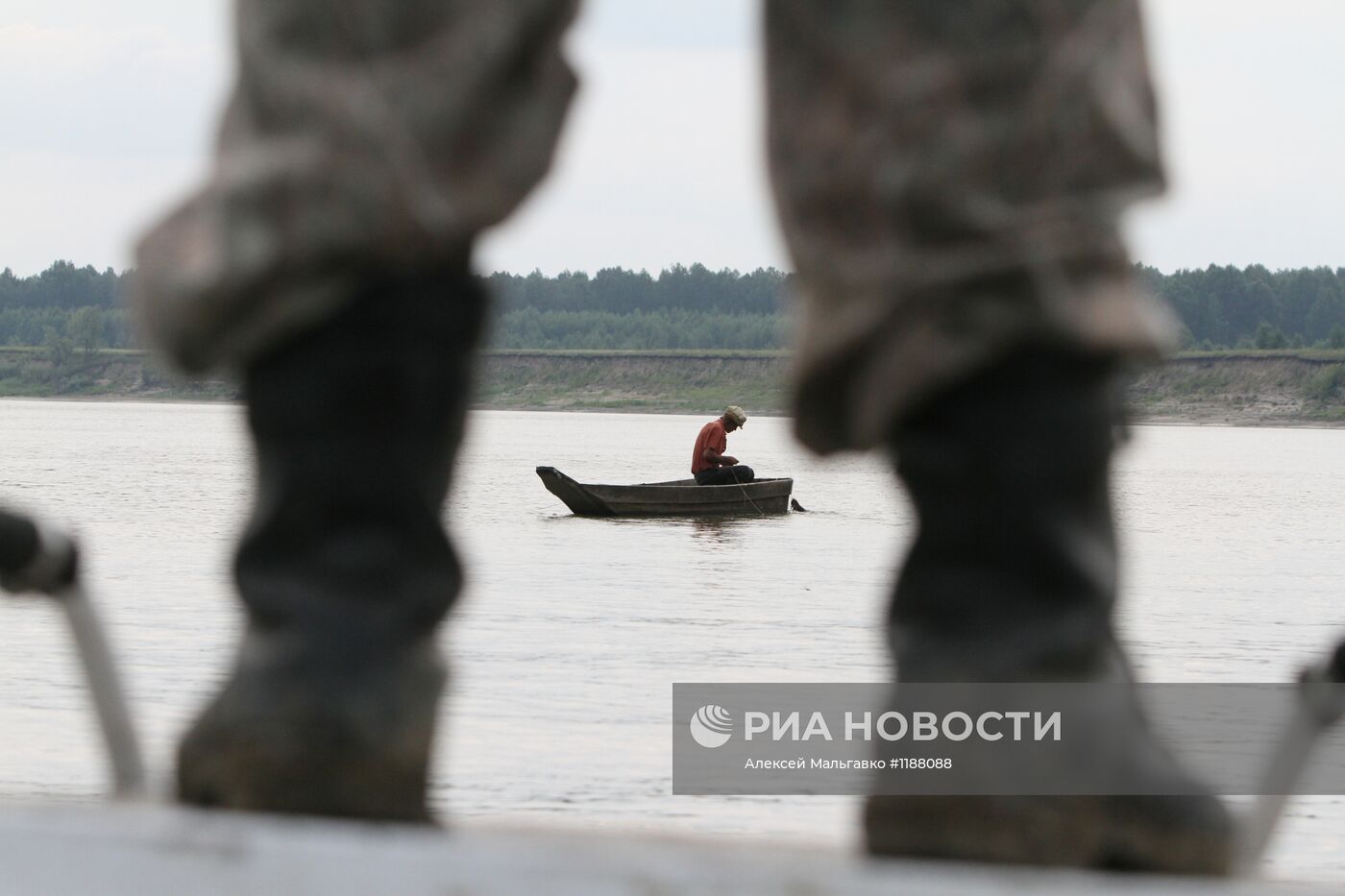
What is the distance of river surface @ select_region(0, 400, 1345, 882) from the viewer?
7.68 m

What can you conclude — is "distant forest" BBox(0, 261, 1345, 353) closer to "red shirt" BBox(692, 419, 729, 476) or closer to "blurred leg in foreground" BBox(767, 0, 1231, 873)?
"red shirt" BBox(692, 419, 729, 476)

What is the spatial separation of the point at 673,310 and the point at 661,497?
470 ft

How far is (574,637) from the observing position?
14844mm

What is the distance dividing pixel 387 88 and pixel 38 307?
179236 millimetres

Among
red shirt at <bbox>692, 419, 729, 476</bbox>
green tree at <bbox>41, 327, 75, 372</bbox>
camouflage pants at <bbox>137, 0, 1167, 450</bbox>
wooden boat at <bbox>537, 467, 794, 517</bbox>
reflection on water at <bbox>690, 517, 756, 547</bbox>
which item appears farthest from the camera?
green tree at <bbox>41, 327, 75, 372</bbox>

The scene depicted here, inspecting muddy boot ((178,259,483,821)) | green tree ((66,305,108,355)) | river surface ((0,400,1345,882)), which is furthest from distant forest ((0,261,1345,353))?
muddy boot ((178,259,483,821))

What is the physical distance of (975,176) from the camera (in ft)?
3.73

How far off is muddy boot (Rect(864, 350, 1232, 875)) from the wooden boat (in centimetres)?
2837

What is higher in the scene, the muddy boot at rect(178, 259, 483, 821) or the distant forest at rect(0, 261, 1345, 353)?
the distant forest at rect(0, 261, 1345, 353)

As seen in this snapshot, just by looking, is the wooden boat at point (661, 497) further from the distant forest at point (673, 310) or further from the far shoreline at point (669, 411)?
the distant forest at point (673, 310)

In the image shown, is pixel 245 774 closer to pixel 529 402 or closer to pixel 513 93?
pixel 513 93

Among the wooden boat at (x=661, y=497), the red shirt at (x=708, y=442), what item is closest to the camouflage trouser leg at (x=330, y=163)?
the red shirt at (x=708, y=442)

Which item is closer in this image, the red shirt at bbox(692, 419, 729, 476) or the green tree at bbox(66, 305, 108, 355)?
the red shirt at bbox(692, 419, 729, 476)

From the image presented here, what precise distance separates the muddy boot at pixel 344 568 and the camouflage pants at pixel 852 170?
0.04 m
